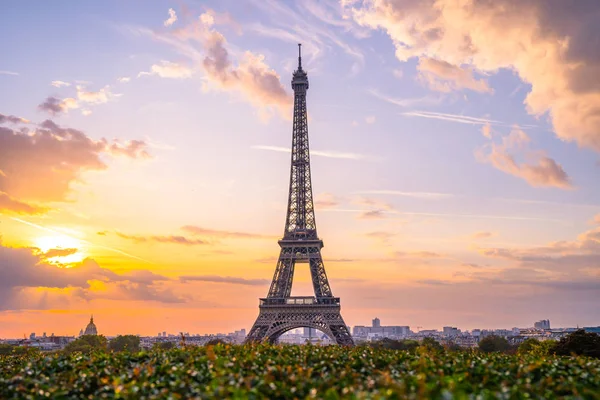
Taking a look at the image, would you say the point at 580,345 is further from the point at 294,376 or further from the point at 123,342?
the point at 123,342

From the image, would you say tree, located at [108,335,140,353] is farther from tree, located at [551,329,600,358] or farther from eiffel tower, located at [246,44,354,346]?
tree, located at [551,329,600,358]

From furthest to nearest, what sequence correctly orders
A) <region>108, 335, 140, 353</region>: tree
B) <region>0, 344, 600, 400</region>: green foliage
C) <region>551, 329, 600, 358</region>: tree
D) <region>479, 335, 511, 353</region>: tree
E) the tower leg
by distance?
1. <region>108, 335, 140, 353</region>: tree
2. <region>479, 335, 511, 353</region>: tree
3. the tower leg
4. <region>551, 329, 600, 358</region>: tree
5. <region>0, 344, 600, 400</region>: green foliage

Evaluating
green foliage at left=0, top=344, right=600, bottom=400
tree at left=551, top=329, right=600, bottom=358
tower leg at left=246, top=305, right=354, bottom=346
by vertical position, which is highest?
tower leg at left=246, top=305, right=354, bottom=346

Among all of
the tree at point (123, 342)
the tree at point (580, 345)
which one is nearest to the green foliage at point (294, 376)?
the tree at point (580, 345)

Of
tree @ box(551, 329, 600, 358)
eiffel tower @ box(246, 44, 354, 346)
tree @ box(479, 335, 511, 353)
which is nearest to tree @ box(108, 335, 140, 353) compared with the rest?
eiffel tower @ box(246, 44, 354, 346)

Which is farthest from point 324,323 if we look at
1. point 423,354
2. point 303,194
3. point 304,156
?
point 423,354

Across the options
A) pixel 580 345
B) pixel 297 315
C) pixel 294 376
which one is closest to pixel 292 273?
pixel 297 315

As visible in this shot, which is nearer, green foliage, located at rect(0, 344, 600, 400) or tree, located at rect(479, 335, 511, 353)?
green foliage, located at rect(0, 344, 600, 400)

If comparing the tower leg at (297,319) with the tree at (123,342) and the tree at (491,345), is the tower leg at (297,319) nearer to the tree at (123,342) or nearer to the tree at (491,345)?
the tree at (491,345)

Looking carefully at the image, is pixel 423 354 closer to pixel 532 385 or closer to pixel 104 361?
pixel 532 385
